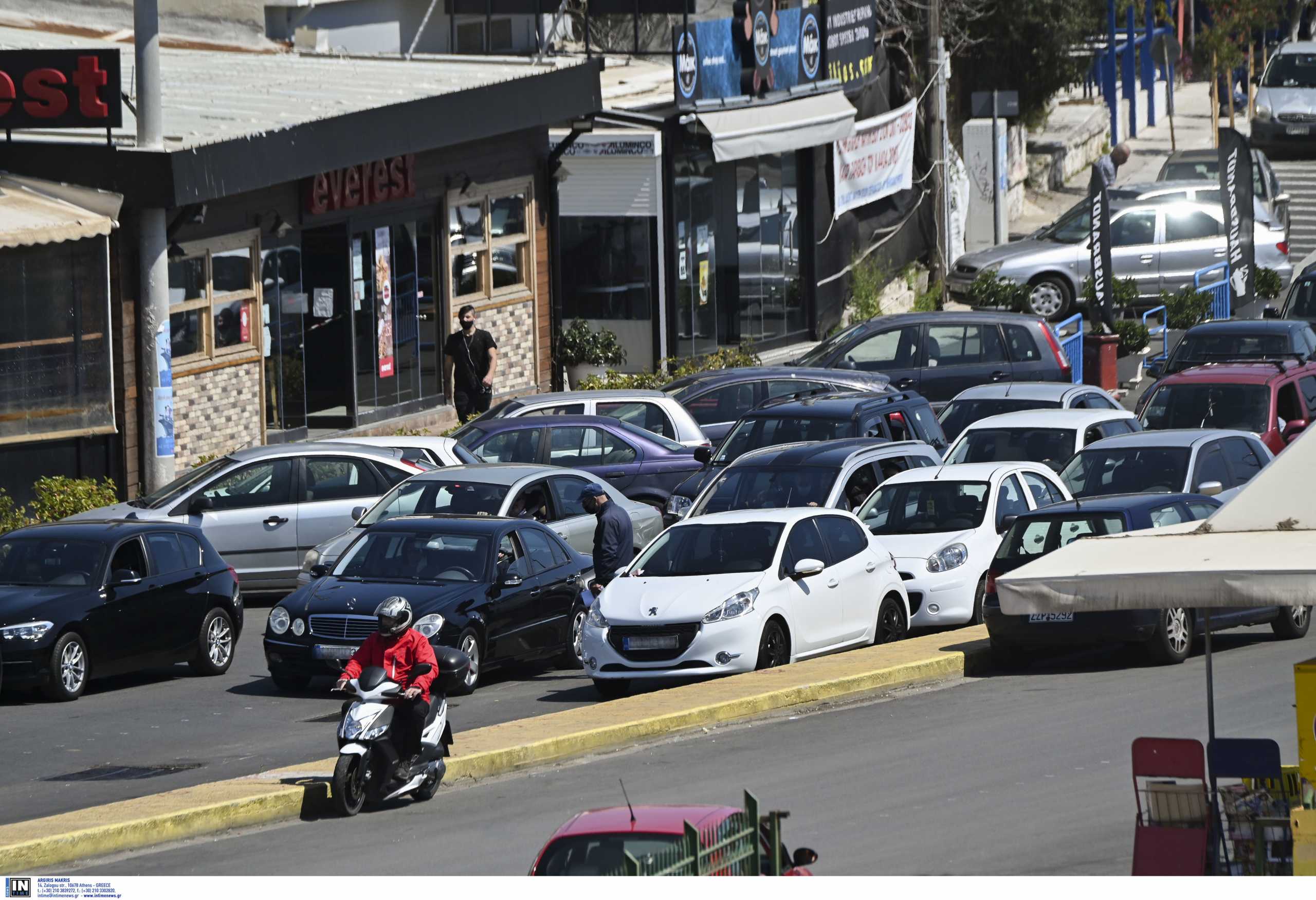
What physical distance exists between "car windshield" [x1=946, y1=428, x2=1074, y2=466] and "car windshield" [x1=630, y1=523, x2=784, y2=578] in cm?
536

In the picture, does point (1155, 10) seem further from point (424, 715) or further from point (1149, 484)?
point (424, 715)

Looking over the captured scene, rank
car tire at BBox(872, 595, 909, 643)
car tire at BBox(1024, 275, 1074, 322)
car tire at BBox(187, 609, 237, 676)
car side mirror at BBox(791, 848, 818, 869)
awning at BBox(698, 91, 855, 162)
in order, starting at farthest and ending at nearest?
car tire at BBox(1024, 275, 1074, 322), awning at BBox(698, 91, 855, 162), car tire at BBox(872, 595, 909, 643), car tire at BBox(187, 609, 237, 676), car side mirror at BBox(791, 848, 818, 869)

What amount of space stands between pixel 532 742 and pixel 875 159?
27.6 metres

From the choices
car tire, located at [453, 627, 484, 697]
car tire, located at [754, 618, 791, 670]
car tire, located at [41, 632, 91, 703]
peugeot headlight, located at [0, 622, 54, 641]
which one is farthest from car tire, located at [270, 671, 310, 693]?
car tire, located at [754, 618, 791, 670]

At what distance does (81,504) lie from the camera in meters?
22.2

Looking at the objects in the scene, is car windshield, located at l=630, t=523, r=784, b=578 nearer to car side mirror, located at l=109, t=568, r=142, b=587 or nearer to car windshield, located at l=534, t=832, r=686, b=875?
car side mirror, located at l=109, t=568, r=142, b=587

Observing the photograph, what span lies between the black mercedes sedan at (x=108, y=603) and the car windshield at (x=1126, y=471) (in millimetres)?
8158

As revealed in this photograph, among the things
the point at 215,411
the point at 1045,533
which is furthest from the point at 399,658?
the point at 215,411

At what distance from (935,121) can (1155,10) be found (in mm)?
25111

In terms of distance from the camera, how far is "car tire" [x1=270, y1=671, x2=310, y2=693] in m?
16.7

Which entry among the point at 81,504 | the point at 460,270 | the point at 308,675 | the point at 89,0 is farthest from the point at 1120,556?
the point at 89,0

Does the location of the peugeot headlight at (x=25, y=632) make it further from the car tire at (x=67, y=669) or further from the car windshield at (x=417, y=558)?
the car windshield at (x=417, y=558)

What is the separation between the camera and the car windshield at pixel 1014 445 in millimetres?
22141

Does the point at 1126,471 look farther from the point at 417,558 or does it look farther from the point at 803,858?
the point at 803,858
